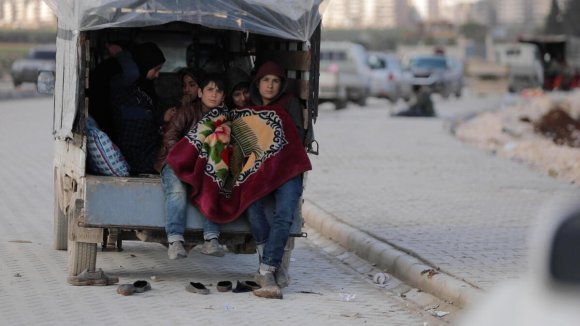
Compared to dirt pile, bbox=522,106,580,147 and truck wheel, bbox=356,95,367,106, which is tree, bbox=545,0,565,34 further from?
dirt pile, bbox=522,106,580,147

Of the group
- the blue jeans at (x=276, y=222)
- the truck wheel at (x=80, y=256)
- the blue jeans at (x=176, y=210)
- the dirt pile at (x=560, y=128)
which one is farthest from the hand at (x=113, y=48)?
the dirt pile at (x=560, y=128)

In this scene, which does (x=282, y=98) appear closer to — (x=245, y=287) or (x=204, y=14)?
(x=204, y=14)

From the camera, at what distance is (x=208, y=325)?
24.7 ft

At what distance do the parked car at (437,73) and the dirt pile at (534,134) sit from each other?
9620 mm

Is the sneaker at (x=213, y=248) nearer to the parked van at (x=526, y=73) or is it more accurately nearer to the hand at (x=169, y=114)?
the hand at (x=169, y=114)

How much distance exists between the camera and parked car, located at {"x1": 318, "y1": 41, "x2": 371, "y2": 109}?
39406 millimetres

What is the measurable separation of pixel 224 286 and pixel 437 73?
158 ft

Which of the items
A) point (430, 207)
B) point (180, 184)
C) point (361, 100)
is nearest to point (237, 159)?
point (180, 184)

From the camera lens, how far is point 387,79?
47688mm

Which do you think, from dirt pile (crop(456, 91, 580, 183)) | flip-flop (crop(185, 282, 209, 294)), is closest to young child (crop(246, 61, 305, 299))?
flip-flop (crop(185, 282, 209, 294))

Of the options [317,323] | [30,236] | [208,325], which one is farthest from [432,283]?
[30,236]

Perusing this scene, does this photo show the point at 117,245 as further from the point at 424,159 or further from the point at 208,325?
the point at 424,159

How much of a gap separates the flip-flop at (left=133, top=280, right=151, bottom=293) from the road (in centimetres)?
5

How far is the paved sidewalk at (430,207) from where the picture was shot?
949 cm
